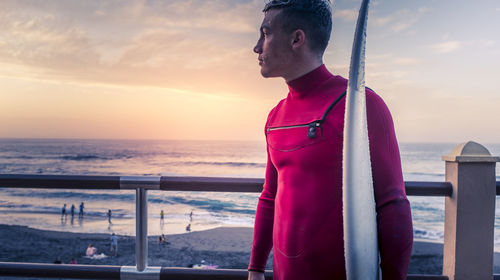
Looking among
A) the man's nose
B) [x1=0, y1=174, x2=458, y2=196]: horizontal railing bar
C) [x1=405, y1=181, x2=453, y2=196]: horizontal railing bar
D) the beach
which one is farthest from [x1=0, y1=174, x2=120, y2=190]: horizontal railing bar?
the beach

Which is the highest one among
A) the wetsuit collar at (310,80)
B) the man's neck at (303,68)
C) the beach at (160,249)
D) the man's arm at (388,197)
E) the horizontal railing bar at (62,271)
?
the man's neck at (303,68)

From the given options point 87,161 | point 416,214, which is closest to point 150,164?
point 87,161

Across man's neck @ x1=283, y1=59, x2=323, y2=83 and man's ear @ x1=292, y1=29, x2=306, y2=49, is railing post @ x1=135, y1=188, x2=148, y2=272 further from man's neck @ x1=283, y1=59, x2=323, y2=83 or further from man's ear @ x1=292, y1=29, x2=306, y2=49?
man's ear @ x1=292, y1=29, x2=306, y2=49

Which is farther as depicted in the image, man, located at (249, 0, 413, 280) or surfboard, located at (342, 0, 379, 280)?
man, located at (249, 0, 413, 280)

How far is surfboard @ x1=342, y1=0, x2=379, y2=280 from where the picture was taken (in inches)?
24.6

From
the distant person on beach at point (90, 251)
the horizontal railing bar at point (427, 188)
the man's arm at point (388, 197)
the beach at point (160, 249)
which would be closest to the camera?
the man's arm at point (388, 197)

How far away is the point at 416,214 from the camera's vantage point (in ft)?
74.1

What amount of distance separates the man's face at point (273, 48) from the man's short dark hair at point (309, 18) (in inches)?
1.1

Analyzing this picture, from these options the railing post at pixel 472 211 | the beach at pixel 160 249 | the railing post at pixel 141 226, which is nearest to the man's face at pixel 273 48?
the railing post at pixel 141 226

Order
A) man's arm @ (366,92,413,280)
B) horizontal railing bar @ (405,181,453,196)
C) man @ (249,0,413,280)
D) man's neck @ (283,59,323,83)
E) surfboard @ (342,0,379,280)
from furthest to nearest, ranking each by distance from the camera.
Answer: horizontal railing bar @ (405,181,453,196) < man's neck @ (283,59,323,83) < man @ (249,0,413,280) < man's arm @ (366,92,413,280) < surfboard @ (342,0,379,280)

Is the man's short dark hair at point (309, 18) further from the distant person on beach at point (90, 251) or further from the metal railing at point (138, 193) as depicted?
the distant person on beach at point (90, 251)

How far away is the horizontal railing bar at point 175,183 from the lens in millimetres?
2174

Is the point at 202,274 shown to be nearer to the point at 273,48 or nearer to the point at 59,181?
the point at 59,181

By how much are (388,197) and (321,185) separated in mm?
244
